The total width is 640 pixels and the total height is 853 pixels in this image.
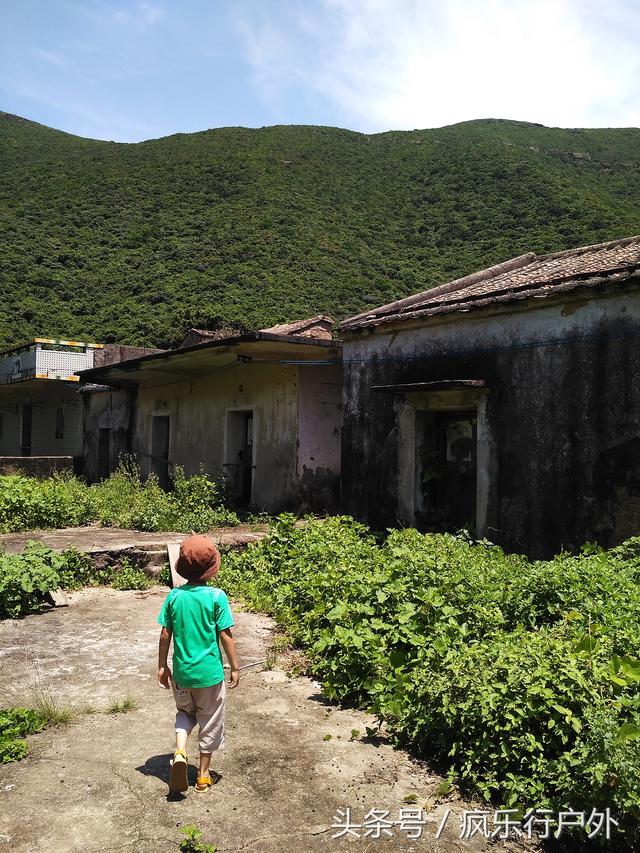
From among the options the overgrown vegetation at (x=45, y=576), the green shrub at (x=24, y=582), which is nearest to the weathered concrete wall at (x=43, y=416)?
the overgrown vegetation at (x=45, y=576)

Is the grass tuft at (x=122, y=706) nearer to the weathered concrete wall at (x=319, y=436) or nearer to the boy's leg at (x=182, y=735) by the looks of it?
the boy's leg at (x=182, y=735)

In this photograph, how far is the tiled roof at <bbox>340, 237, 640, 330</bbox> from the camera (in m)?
7.86

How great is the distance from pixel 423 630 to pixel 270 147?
59747 millimetres

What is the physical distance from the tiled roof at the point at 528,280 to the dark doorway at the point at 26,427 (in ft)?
63.2

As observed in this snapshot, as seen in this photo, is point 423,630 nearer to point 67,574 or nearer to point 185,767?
point 185,767

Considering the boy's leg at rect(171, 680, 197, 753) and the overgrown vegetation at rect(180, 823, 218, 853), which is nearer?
the overgrown vegetation at rect(180, 823, 218, 853)

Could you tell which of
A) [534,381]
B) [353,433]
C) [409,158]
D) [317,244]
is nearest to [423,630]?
[534,381]

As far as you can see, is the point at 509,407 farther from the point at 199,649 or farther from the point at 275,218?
the point at 275,218

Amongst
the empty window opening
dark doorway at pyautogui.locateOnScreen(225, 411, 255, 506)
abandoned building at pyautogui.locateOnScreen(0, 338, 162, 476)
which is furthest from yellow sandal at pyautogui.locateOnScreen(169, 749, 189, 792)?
the empty window opening

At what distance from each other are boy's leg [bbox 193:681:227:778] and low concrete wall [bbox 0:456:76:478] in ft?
46.6

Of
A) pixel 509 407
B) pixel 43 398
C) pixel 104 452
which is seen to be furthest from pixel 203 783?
pixel 43 398

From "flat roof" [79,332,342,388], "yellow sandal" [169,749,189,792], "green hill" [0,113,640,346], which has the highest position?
"green hill" [0,113,640,346]

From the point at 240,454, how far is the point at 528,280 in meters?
6.84

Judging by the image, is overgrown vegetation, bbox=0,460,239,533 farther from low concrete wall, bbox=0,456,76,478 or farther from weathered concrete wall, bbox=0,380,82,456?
weathered concrete wall, bbox=0,380,82,456
